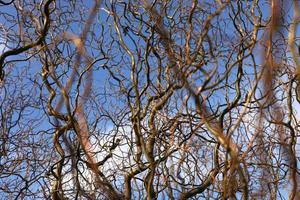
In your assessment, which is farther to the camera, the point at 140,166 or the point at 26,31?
the point at 26,31

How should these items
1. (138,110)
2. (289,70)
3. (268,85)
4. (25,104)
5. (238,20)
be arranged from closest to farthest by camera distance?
(268,85)
(289,70)
(238,20)
(138,110)
(25,104)

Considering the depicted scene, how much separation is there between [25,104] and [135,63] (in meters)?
1.19

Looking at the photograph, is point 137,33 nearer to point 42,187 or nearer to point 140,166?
point 140,166

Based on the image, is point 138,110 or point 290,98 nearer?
point 290,98

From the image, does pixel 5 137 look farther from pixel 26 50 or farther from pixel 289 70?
pixel 289 70

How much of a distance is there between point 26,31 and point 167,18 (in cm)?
134

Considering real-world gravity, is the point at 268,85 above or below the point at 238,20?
below

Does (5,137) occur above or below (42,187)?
above

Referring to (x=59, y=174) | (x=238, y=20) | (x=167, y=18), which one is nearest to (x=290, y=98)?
(x=238, y=20)

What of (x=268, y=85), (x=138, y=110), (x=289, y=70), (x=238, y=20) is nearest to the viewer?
(x=268, y=85)

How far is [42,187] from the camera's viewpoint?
14.6 feet

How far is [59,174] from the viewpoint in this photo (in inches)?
172

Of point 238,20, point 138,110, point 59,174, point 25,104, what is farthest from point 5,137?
point 238,20

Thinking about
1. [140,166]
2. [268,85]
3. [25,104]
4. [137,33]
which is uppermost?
[137,33]
